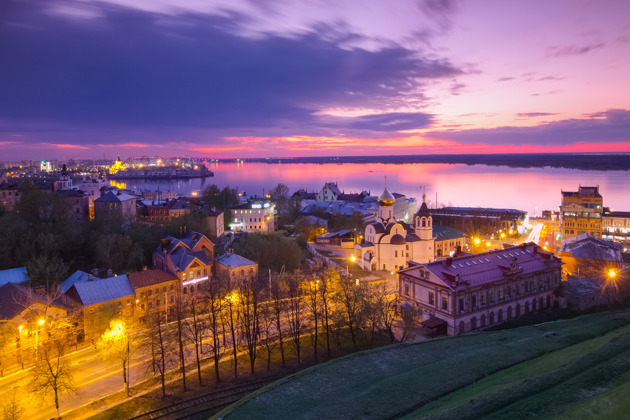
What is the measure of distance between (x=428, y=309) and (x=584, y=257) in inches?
789

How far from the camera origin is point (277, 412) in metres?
17.7

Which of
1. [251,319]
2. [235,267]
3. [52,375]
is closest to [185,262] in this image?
Result: [235,267]

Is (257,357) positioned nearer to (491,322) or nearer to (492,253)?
(491,322)

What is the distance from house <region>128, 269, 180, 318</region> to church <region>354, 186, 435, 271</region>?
20.5m

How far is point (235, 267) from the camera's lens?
38.3 m

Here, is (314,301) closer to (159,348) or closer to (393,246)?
(159,348)

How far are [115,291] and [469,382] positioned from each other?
80.2 ft

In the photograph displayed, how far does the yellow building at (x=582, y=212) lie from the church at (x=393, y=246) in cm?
2919

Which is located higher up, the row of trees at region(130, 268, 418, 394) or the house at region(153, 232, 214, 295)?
the house at region(153, 232, 214, 295)

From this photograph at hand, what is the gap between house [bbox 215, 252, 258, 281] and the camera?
125ft

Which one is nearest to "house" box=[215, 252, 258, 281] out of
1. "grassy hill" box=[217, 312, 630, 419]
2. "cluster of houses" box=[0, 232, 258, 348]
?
"cluster of houses" box=[0, 232, 258, 348]

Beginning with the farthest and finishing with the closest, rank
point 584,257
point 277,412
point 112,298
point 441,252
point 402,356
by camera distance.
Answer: point 441,252 → point 584,257 → point 112,298 → point 402,356 → point 277,412

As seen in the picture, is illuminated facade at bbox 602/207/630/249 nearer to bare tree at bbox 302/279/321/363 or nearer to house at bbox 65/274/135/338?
bare tree at bbox 302/279/321/363

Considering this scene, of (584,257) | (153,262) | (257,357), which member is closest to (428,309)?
(257,357)
